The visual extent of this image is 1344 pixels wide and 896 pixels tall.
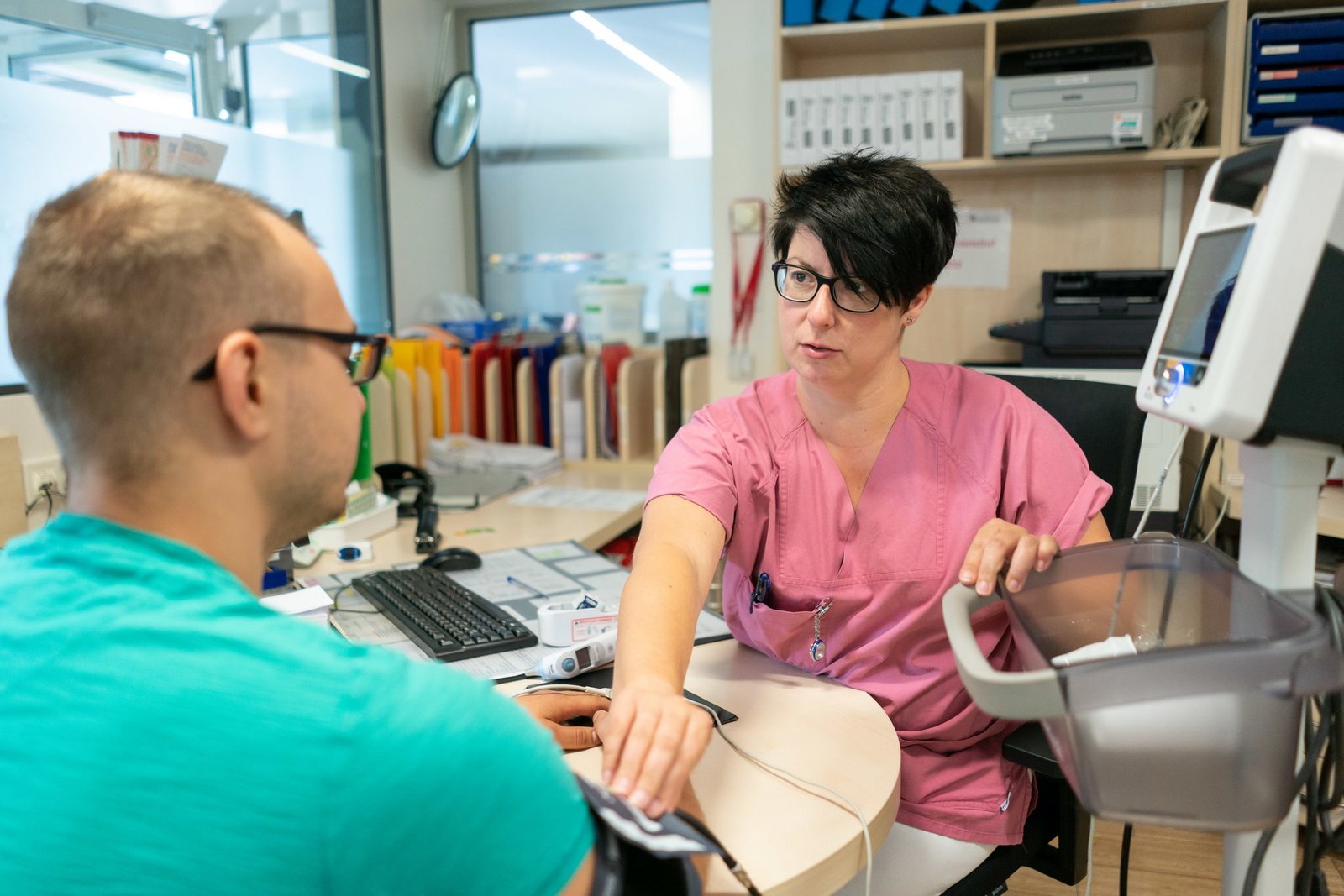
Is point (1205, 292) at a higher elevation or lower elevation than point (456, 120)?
lower

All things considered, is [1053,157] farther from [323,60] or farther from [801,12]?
[323,60]

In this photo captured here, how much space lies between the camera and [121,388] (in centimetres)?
68

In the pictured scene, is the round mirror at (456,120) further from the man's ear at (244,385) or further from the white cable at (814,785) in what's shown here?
the man's ear at (244,385)

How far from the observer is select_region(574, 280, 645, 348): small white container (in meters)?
3.39

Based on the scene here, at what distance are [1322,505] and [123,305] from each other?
2087 mm

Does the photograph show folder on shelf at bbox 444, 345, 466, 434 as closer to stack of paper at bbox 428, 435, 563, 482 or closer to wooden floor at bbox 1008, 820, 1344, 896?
stack of paper at bbox 428, 435, 563, 482

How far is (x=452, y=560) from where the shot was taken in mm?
1894

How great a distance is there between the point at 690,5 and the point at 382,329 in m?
1.59

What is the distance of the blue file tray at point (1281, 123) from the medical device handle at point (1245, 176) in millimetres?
2023

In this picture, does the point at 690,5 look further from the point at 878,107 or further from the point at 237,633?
the point at 237,633

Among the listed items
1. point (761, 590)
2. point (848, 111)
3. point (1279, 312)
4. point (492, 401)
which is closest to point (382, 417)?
point (492, 401)

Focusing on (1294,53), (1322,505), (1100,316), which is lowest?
(1322,505)

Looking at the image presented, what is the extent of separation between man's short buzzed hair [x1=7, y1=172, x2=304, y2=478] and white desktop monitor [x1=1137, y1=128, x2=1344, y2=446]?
27.8 inches

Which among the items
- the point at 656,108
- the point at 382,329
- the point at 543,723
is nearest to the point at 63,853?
the point at 543,723
